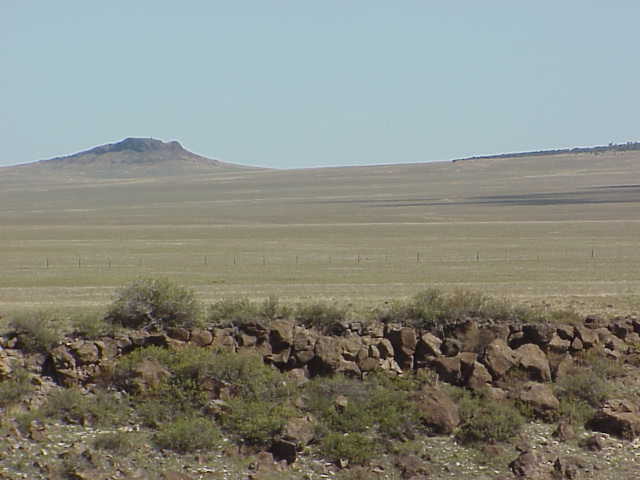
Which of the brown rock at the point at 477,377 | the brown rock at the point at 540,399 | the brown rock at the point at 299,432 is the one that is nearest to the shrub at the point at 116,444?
Result: the brown rock at the point at 299,432

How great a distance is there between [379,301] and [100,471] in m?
13.0

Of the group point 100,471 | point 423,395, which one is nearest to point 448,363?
point 423,395

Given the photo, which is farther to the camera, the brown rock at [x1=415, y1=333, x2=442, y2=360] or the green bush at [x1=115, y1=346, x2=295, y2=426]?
the brown rock at [x1=415, y1=333, x2=442, y2=360]

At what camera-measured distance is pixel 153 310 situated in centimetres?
1842

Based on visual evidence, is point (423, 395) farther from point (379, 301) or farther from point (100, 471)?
point (379, 301)

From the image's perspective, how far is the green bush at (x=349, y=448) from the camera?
1468 cm

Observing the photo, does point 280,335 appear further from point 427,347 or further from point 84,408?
point 84,408

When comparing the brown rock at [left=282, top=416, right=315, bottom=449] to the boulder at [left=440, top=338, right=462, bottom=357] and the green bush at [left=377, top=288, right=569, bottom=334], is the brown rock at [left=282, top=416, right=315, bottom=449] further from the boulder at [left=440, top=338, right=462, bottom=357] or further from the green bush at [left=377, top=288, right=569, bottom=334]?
the green bush at [left=377, top=288, right=569, bottom=334]

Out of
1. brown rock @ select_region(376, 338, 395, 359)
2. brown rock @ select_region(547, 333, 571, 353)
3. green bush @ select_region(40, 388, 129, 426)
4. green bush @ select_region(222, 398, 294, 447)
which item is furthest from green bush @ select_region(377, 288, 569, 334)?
green bush @ select_region(40, 388, 129, 426)

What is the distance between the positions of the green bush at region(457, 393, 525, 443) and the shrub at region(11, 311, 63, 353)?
668 centimetres

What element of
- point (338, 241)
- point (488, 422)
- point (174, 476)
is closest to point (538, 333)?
point (488, 422)

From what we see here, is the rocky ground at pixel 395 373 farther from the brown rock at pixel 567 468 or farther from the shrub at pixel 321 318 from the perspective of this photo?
the shrub at pixel 321 318

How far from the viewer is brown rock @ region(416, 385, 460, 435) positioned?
15805 mm

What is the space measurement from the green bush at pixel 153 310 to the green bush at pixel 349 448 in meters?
4.29
